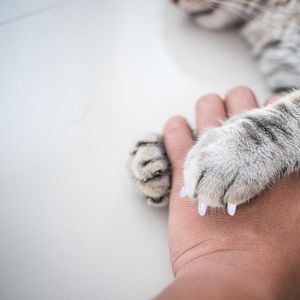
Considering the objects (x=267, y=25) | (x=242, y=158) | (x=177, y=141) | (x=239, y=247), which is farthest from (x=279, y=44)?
(x=239, y=247)

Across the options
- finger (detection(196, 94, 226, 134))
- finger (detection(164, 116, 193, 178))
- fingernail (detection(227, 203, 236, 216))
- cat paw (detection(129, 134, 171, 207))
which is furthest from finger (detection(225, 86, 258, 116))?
fingernail (detection(227, 203, 236, 216))

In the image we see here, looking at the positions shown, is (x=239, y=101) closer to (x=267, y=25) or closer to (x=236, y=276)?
(x=267, y=25)

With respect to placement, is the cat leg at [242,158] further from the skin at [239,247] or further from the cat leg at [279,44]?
the cat leg at [279,44]

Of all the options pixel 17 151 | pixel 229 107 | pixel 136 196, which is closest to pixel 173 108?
pixel 229 107

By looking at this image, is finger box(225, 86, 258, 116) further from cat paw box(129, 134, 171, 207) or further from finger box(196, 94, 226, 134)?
cat paw box(129, 134, 171, 207)

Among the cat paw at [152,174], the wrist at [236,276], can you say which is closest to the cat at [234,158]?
the cat paw at [152,174]

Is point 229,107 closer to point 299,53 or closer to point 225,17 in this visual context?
point 299,53
